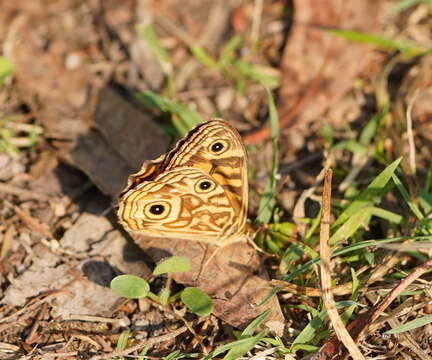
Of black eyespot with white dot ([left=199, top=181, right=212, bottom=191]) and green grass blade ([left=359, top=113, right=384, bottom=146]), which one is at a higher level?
green grass blade ([left=359, top=113, right=384, bottom=146])

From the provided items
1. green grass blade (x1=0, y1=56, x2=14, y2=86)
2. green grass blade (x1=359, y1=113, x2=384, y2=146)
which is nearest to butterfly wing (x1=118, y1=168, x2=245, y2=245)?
green grass blade (x1=359, y1=113, x2=384, y2=146)

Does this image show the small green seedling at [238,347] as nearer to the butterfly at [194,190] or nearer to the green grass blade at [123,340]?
the green grass blade at [123,340]

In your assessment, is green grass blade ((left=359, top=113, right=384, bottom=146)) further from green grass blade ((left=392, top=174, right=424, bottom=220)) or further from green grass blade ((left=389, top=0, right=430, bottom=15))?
green grass blade ((left=389, top=0, right=430, bottom=15))

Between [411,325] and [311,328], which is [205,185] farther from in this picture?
[411,325]

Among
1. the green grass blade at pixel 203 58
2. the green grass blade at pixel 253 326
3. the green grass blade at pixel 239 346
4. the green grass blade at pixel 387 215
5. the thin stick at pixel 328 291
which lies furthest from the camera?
the green grass blade at pixel 203 58

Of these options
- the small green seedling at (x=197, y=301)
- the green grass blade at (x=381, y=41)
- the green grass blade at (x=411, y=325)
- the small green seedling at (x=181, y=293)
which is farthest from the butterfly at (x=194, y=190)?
the green grass blade at (x=381, y=41)

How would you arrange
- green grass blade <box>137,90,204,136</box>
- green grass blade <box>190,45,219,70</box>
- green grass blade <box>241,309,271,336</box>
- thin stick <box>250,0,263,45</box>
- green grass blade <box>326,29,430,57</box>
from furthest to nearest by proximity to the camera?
thin stick <box>250,0,263,45</box> < green grass blade <box>190,45,219,70</box> < green grass blade <box>326,29,430,57</box> < green grass blade <box>137,90,204,136</box> < green grass blade <box>241,309,271,336</box>

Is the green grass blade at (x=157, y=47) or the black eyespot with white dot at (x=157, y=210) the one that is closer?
the black eyespot with white dot at (x=157, y=210)

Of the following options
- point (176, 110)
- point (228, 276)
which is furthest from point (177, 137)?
point (228, 276)
